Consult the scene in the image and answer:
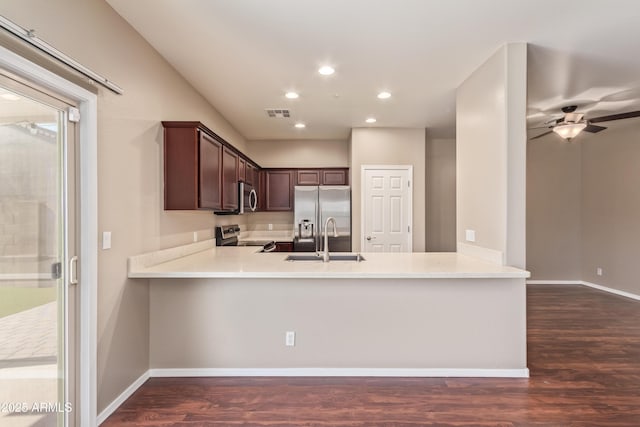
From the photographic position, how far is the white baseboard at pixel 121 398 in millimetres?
2199

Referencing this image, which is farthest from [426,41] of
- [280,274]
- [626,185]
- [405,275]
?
[626,185]

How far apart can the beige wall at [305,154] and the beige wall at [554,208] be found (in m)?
3.43

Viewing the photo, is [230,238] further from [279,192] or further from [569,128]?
[569,128]

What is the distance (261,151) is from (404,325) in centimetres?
466

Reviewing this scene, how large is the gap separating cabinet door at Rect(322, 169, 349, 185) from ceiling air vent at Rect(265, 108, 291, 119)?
1653mm

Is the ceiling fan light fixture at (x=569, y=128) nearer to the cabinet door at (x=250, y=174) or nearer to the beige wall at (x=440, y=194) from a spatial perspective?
the beige wall at (x=440, y=194)

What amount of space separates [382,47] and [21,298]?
2946mm

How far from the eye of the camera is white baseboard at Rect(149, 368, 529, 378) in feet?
9.05

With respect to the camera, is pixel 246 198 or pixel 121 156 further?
pixel 246 198

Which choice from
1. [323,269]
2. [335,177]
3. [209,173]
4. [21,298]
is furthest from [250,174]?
[21,298]

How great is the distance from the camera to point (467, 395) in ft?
8.18

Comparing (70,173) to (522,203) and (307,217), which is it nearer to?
(522,203)

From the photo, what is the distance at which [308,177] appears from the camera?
6344 mm

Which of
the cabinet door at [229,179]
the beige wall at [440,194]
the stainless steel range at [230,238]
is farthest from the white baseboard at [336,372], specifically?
the beige wall at [440,194]
